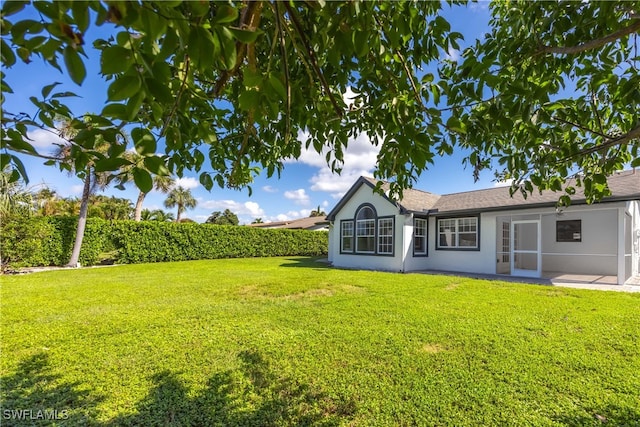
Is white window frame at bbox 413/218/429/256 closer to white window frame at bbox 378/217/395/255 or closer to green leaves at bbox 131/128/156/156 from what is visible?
white window frame at bbox 378/217/395/255

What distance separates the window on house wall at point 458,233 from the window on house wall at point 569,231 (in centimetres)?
454

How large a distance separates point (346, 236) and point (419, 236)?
4.20 meters

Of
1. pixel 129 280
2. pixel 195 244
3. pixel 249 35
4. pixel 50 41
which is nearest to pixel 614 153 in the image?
pixel 249 35

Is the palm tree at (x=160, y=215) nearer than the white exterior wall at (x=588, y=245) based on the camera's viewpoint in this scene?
No

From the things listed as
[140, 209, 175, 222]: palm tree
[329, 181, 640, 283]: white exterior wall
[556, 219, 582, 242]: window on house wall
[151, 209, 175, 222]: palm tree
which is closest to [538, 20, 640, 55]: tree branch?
[329, 181, 640, 283]: white exterior wall

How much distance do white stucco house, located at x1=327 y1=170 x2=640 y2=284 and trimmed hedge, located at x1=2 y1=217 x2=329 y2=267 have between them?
848 cm

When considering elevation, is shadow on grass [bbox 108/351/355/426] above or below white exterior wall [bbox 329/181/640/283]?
below

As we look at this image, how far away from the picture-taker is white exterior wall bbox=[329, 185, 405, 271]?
15.1 metres

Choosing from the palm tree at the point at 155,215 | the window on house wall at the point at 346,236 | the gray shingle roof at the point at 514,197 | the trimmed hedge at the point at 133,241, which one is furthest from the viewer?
the palm tree at the point at 155,215

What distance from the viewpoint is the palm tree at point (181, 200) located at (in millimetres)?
37203

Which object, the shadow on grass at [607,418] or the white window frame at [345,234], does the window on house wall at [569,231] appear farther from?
the shadow on grass at [607,418]

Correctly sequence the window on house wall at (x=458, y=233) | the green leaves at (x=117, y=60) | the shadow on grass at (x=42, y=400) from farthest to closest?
1. the window on house wall at (x=458, y=233)
2. the shadow on grass at (x=42, y=400)
3. the green leaves at (x=117, y=60)

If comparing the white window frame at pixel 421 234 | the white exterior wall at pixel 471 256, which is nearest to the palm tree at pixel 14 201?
the white window frame at pixel 421 234

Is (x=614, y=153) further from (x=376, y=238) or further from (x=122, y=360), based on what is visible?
(x=376, y=238)
